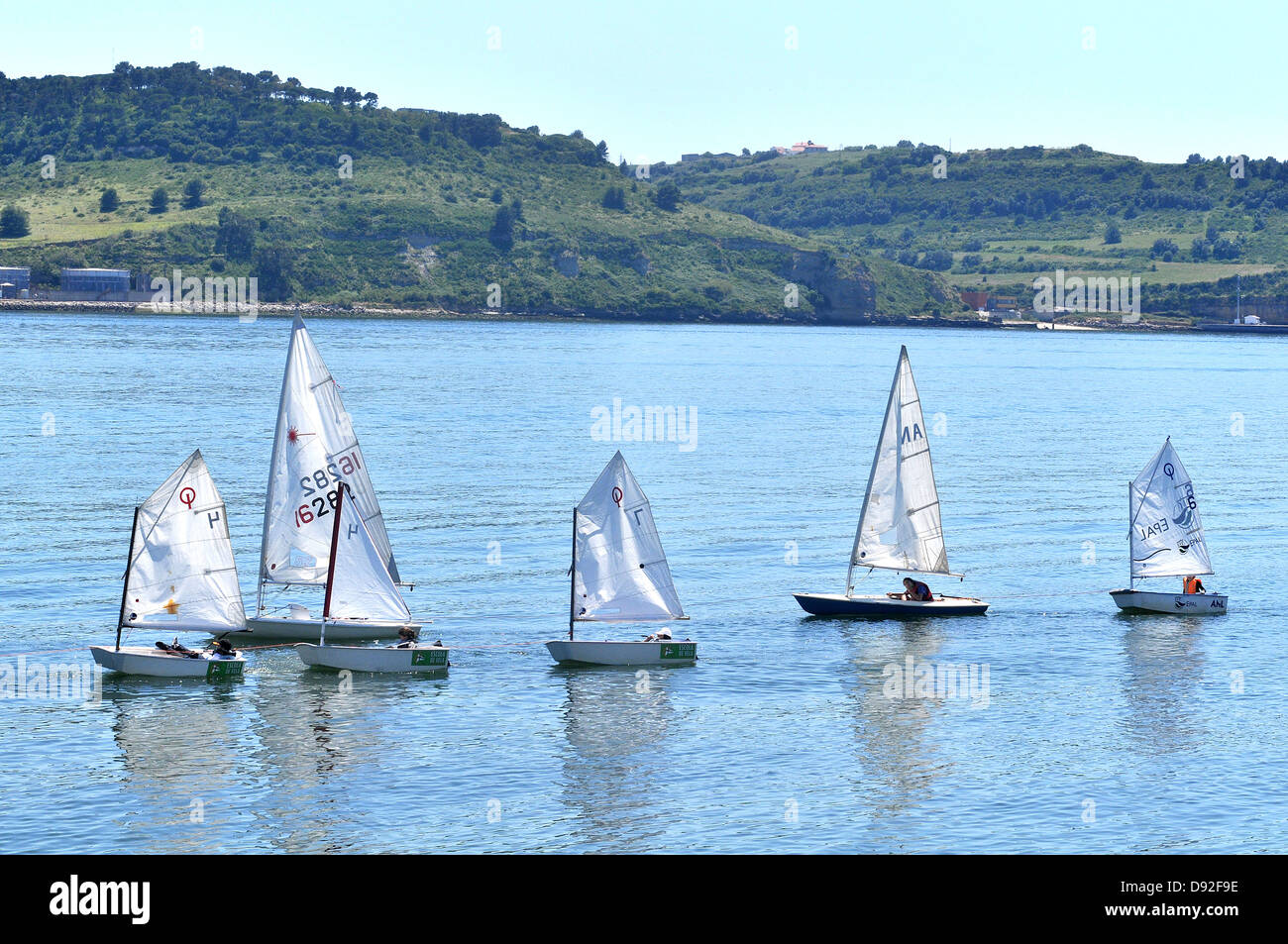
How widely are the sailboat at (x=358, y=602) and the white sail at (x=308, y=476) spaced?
3.62 ft

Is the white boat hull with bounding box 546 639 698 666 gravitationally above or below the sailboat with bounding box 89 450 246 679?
below

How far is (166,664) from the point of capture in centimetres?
5269

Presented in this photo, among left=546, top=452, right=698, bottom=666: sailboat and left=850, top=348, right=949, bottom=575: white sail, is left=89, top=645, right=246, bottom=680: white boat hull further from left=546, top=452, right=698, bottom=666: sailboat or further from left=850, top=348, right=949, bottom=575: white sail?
left=850, top=348, right=949, bottom=575: white sail

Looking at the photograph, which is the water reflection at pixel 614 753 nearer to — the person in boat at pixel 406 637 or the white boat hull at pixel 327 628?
the person in boat at pixel 406 637

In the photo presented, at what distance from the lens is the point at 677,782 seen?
145 ft

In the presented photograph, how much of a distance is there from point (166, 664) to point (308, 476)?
8.97 m

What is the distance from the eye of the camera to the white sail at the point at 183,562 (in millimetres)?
53406

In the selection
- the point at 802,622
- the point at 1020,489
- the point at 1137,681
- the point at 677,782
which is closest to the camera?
the point at 677,782

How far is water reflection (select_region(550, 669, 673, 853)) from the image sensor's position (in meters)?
40.2

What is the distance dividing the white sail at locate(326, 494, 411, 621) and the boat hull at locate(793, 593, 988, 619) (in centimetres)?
1855

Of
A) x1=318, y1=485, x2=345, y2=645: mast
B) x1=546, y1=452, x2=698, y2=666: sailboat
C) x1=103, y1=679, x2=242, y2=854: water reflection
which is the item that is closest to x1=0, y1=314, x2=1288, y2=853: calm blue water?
x1=103, y1=679, x2=242, y2=854: water reflection
